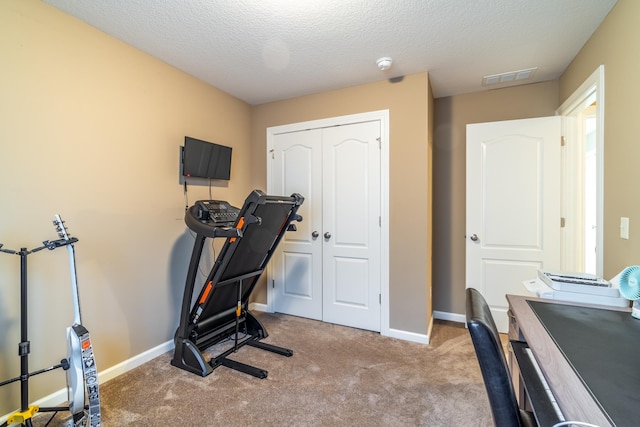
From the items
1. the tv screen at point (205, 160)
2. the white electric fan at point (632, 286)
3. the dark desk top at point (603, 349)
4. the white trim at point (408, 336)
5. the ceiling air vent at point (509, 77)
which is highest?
the ceiling air vent at point (509, 77)

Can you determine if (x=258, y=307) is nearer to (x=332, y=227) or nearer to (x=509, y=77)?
(x=332, y=227)

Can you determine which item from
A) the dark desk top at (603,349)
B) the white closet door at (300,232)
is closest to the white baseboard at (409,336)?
the white closet door at (300,232)

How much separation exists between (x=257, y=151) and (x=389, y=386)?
9.07 feet

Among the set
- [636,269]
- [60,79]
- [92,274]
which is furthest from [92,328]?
[636,269]

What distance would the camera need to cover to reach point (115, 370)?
2.18m

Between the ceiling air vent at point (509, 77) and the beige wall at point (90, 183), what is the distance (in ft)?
9.26

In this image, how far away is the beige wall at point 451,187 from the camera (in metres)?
3.16

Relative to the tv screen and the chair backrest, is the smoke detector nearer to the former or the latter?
the tv screen

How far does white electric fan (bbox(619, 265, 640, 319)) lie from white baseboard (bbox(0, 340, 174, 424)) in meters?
3.17

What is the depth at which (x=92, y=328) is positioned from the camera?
2.06 metres

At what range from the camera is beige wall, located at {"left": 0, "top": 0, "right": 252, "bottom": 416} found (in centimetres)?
169

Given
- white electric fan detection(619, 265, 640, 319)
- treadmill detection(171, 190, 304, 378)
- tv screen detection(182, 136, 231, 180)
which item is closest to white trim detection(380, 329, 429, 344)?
treadmill detection(171, 190, 304, 378)

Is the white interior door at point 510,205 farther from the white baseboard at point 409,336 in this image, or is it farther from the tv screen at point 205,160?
the tv screen at point 205,160

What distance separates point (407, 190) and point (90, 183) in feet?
8.34
